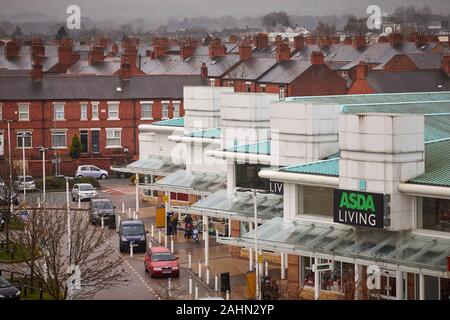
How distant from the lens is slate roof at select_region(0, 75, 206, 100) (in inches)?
3019

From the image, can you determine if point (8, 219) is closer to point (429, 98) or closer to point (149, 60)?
point (429, 98)

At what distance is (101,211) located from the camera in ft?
176

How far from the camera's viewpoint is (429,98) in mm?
51688

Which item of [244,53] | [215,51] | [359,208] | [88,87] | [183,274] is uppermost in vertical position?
[215,51]

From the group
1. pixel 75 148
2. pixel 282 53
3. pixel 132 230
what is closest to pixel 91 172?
pixel 75 148

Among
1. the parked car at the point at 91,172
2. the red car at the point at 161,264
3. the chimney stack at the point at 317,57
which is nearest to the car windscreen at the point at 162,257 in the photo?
the red car at the point at 161,264

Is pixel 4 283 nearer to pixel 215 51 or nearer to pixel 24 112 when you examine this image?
pixel 24 112

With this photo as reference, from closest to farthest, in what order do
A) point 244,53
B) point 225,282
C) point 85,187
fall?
1. point 225,282
2. point 85,187
3. point 244,53

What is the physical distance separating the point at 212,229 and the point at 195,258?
18.2 ft

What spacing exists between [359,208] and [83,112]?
4485 centimetres

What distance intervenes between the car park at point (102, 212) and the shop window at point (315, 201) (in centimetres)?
1661

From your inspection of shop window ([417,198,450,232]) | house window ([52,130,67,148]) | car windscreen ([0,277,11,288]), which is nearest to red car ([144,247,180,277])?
car windscreen ([0,277,11,288])

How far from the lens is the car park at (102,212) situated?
173ft

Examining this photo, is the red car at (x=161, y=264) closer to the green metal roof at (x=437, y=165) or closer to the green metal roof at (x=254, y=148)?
the green metal roof at (x=254, y=148)
